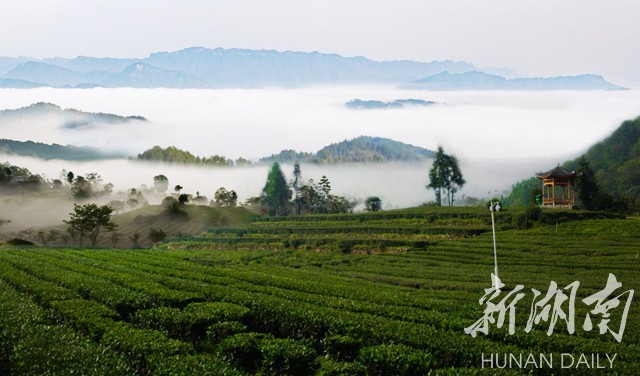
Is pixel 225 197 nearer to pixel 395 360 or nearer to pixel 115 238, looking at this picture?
pixel 115 238

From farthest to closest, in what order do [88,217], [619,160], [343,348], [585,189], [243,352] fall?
[619,160]
[88,217]
[585,189]
[343,348]
[243,352]

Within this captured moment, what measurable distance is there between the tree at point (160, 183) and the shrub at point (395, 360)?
511 feet

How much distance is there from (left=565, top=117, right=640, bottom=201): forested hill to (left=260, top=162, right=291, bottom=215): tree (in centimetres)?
7348

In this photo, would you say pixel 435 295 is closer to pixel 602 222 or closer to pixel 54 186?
pixel 602 222

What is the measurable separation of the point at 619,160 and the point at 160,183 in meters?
129

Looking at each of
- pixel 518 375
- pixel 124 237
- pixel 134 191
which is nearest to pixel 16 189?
pixel 134 191

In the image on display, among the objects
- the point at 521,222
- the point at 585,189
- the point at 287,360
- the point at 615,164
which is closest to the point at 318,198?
the point at 585,189

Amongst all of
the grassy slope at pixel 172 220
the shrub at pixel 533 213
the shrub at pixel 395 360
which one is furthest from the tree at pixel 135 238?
the shrub at pixel 395 360

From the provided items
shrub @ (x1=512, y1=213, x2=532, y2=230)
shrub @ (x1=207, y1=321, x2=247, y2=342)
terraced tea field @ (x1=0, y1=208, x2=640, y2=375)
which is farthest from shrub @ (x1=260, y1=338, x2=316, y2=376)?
shrub @ (x1=512, y1=213, x2=532, y2=230)

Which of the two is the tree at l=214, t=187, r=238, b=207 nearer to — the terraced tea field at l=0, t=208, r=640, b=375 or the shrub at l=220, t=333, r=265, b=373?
the terraced tea field at l=0, t=208, r=640, b=375

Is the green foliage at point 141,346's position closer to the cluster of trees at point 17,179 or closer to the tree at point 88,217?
the tree at point 88,217

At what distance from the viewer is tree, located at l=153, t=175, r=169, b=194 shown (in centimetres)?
16588

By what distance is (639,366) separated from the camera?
15281 mm

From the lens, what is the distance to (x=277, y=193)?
134 metres
